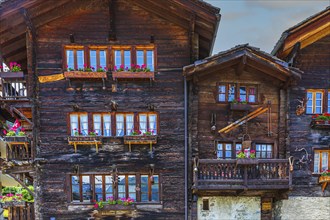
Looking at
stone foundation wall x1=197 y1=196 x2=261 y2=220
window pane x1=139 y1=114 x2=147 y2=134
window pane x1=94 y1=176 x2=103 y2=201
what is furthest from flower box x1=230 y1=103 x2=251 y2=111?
window pane x1=94 y1=176 x2=103 y2=201

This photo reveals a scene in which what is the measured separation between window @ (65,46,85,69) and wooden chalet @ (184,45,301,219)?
476cm

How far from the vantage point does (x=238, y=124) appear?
42.6ft

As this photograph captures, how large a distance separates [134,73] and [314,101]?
871cm

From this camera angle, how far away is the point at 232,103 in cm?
1281

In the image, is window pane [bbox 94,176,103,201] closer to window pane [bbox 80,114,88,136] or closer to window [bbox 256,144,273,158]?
window pane [bbox 80,114,88,136]

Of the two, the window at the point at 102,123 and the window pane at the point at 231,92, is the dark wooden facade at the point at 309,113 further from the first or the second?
the window at the point at 102,123

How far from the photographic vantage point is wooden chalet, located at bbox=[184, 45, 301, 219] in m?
12.7

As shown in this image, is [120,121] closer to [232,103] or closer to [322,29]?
[232,103]

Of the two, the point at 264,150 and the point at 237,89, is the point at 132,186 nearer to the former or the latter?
the point at 264,150

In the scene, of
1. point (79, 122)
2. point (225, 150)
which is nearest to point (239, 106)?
point (225, 150)

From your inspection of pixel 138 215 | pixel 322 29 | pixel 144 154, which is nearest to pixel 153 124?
pixel 144 154

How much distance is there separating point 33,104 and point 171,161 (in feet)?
21.7

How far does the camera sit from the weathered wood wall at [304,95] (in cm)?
1355

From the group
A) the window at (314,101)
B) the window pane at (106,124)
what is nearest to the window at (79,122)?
the window pane at (106,124)
